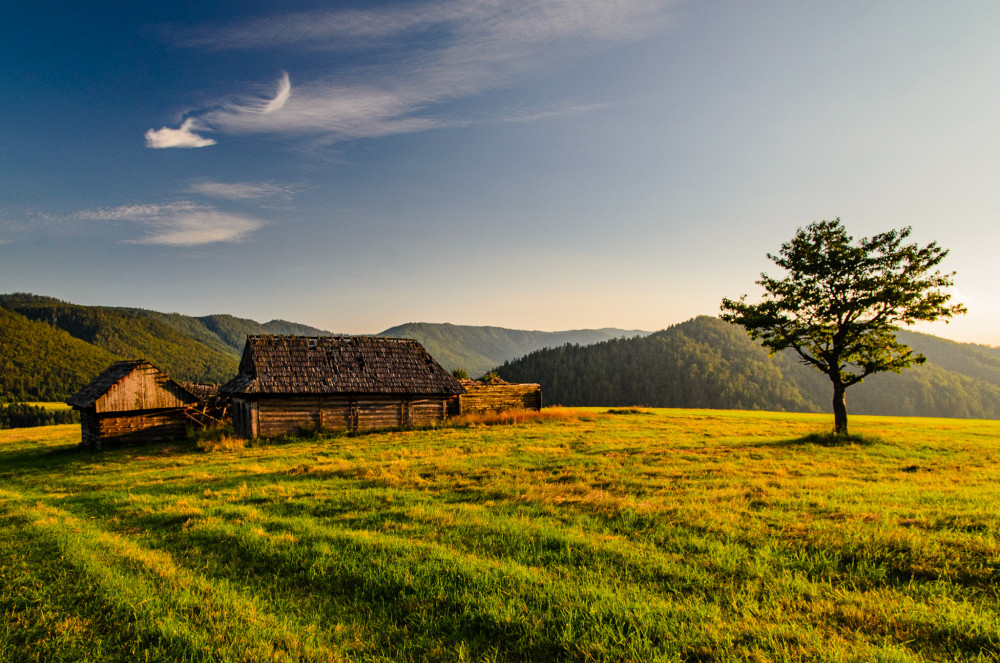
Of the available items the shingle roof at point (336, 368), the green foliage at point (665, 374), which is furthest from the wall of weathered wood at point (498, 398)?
the green foliage at point (665, 374)

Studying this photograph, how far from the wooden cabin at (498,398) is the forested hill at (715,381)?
115988 mm

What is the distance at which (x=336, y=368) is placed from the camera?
104 ft

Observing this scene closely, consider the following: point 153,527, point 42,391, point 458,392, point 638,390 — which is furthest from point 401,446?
point 42,391

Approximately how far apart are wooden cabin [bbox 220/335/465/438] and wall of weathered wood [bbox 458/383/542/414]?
2.81 m

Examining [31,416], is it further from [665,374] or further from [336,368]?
[665,374]

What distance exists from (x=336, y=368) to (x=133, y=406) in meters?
11.8

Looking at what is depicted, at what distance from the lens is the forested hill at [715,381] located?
160 m

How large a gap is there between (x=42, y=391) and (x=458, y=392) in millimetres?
239656

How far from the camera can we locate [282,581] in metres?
6.23

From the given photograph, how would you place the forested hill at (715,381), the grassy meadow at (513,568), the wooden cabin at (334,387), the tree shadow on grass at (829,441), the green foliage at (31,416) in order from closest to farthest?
1. the grassy meadow at (513,568)
2. the tree shadow on grass at (829,441)
3. the wooden cabin at (334,387)
4. the green foliage at (31,416)
5. the forested hill at (715,381)

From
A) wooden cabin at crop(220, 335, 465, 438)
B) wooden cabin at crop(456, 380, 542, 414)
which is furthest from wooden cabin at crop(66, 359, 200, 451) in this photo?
wooden cabin at crop(456, 380, 542, 414)

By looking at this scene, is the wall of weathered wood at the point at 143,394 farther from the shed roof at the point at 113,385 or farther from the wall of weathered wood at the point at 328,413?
the wall of weathered wood at the point at 328,413

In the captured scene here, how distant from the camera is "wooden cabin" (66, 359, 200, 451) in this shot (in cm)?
2670

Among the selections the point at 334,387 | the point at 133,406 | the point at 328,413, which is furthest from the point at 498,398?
the point at 133,406
